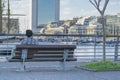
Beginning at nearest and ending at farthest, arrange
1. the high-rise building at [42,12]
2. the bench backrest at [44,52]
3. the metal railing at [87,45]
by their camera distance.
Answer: the bench backrest at [44,52] < the metal railing at [87,45] < the high-rise building at [42,12]

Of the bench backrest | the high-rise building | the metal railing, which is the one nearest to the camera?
the bench backrest

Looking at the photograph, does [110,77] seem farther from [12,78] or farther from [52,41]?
[52,41]

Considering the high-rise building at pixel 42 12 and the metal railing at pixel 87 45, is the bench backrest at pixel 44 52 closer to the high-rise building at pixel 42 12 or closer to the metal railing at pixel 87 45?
the metal railing at pixel 87 45

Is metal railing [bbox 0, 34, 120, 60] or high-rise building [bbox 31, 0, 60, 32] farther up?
high-rise building [bbox 31, 0, 60, 32]

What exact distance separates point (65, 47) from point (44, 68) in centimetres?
139

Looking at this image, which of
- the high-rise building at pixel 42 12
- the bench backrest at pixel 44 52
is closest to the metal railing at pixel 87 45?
the bench backrest at pixel 44 52

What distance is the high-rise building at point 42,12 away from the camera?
32612mm

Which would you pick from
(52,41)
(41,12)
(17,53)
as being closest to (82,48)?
(52,41)

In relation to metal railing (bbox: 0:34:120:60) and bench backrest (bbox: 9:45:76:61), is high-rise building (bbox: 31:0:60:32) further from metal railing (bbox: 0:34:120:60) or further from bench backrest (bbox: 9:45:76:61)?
bench backrest (bbox: 9:45:76:61)

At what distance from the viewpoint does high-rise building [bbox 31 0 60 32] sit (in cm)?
3261

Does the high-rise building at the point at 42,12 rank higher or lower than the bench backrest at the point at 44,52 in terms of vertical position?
higher

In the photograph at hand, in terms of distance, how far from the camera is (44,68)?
1520 cm

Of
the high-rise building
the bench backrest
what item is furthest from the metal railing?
the high-rise building

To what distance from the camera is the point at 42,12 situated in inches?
1391
